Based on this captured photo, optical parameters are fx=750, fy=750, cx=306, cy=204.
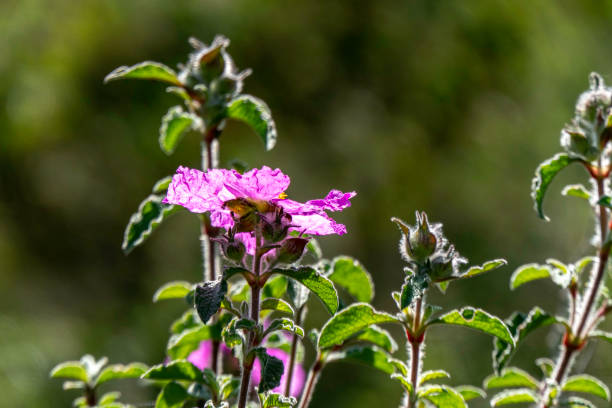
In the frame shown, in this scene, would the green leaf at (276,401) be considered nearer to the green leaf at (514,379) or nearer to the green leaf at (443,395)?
the green leaf at (443,395)

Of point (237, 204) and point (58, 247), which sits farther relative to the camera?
point (58, 247)

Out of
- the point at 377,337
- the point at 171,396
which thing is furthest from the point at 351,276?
the point at 171,396

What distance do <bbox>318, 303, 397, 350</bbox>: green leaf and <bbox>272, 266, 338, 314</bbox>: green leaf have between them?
0.33 feet

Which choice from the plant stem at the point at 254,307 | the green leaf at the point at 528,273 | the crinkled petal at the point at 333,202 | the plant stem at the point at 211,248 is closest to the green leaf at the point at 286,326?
the plant stem at the point at 254,307

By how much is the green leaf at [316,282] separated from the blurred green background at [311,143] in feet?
10.2

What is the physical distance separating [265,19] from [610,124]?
3.73m

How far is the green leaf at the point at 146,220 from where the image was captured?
1.10 metres

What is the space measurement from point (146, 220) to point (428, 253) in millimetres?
456

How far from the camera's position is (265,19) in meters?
4.59

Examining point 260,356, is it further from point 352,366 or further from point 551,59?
point 551,59

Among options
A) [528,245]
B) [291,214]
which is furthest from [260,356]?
[528,245]

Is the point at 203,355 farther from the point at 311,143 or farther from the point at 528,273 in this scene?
the point at 311,143

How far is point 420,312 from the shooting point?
38.2 inches

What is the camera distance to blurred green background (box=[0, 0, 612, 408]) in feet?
13.7
